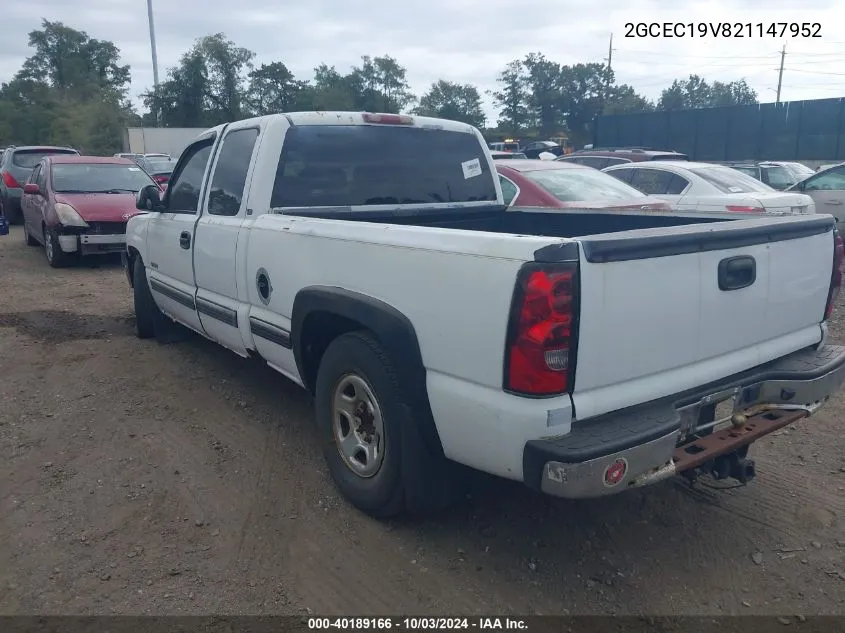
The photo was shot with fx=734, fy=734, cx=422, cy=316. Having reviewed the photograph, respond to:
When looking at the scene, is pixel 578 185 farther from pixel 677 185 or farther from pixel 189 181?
pixel 189 181

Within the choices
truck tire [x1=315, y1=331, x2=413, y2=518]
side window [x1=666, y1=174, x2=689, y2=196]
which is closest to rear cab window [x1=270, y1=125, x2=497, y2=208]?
truck tire [x1=315, y1=331, x2=413, y2=518]

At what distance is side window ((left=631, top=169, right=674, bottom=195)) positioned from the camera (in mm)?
10367

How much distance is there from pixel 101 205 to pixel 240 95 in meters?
46.5

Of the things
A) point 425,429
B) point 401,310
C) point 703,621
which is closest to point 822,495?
point 703,621

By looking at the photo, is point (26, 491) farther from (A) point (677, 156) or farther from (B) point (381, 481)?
(A) point (677, 156)

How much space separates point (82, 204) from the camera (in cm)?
1065

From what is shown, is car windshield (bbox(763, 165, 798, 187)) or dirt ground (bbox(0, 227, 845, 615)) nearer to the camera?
dirt ground (bbox(0, 227, 845, 615))

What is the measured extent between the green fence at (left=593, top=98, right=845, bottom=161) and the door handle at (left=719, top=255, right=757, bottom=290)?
25696mm

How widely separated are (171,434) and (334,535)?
172 cm

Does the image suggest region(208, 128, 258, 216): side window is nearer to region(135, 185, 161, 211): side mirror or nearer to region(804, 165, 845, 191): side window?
region(135, 185, 161, 211): side mirror

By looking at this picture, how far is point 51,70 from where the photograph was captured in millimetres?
75812

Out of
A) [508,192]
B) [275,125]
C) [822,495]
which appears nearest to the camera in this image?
[822,495]

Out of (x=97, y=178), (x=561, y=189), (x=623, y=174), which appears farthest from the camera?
(x=97, y=178)

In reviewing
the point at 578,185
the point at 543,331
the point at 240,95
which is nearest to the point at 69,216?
the point at 578,185
